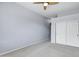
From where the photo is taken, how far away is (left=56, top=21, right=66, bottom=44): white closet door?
2.77 metres

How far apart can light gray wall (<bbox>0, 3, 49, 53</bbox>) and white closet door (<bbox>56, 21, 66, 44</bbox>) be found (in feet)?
2.42

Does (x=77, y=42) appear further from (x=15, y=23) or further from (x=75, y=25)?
(x=15, y=23)

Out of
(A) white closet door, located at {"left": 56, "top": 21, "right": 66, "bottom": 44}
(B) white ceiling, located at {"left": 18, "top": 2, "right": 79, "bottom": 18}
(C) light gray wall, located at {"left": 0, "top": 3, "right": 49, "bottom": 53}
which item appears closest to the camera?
(B) white ceiling, located at {"left": 18, "top": 2, "right": 79, "bottom": 18}

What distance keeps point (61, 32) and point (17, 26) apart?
1.88 metres

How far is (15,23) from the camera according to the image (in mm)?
Result: 2486

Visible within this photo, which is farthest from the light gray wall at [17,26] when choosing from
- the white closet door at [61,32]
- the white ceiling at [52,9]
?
the white closet door at [61,32]

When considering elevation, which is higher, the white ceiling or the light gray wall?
the white ceiling

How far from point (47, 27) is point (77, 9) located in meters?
1.08

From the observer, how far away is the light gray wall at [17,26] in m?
2.17

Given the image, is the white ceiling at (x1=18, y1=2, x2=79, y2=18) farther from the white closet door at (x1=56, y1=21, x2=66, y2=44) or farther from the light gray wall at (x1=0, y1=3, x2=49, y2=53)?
the white closet door at (x1=56, y1=21, x2=66, y2=44)

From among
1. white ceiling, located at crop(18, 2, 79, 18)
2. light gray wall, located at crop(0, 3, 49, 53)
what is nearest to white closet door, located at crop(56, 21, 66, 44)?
light gray wall, located at crop(0, 3, 49, 53)

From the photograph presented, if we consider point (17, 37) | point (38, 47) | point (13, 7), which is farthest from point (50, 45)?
point (13, 7)

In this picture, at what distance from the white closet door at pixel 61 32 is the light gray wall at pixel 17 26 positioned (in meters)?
0.74

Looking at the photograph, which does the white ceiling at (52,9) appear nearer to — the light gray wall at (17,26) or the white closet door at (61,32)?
the light gray wall at (17,26)
